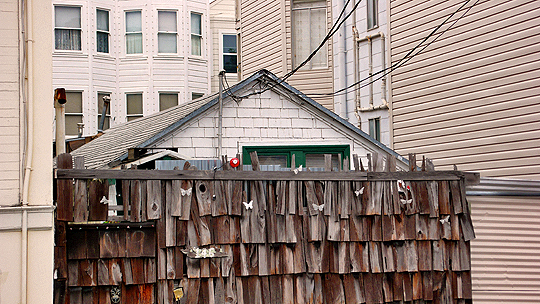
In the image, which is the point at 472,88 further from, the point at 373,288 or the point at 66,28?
the point at 66,28

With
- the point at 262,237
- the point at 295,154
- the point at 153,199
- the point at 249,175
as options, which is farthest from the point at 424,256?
the point at 295,154

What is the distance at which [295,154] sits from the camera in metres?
11.8

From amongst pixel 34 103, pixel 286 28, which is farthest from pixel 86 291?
pixel 286 28

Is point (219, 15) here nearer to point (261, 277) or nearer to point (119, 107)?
point (119, 107)

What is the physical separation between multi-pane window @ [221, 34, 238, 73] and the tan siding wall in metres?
22.6

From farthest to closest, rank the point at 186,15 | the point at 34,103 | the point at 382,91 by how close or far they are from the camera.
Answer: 1. the point at 186,15
2. the point at 382,91
3. the point at 34,103

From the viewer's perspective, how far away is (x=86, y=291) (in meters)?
6.20

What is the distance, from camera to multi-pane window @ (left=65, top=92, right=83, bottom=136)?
24516 mm

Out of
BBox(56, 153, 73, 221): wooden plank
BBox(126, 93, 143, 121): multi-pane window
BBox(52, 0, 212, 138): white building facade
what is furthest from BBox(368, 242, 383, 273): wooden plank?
BBox(126, 93, 143, 121): multi-pane window

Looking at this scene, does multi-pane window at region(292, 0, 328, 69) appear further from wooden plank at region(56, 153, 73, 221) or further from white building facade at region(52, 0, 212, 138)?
wooden plank at region(56, 153, 73, 221)

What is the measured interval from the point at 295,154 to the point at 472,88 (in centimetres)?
389

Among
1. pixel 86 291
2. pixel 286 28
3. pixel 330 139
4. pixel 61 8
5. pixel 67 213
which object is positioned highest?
pixel 61 8

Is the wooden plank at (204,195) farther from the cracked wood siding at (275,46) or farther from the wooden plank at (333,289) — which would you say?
the cracked wood siding at (275,46)

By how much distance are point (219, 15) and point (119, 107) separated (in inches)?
270
